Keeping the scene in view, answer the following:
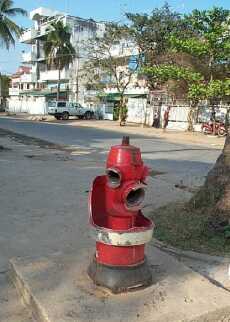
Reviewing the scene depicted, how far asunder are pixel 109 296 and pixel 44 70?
68626mm

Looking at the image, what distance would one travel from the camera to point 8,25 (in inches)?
1302

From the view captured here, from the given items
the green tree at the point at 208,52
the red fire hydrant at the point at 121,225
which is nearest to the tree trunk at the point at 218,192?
the red fire hydrant at the point at 121,225

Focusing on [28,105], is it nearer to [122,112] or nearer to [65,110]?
[65,110]

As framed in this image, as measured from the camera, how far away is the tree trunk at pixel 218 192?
5.25m

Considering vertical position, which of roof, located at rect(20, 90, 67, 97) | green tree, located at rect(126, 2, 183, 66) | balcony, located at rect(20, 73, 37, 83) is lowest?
roof, located at rect(20, 90, 67, 97)

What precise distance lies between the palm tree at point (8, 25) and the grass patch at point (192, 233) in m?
24.2

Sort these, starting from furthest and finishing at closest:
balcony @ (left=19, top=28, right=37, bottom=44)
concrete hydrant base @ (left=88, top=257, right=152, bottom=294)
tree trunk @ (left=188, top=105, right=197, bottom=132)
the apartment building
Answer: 1. balcony @ (left=19, top=28, right=37, bottom=44)
2. the apartment building
3. tree trunk @ (left=188, top=105, right=197, bottom=132)
4. concrete hydrant base @ (left=88, top=257, right=152, bottom=294)

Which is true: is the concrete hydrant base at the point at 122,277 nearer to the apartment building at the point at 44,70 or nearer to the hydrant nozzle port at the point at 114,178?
the hydrant nozzle port at the point at 114,178

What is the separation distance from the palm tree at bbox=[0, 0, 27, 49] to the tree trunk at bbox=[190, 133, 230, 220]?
24.1 meters

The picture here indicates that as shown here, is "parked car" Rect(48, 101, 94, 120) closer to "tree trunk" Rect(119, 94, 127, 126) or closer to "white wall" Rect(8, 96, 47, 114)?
"tree trunk" Rect(119, 94, 127, 126)

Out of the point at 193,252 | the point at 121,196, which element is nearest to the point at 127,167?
the point at 121,196

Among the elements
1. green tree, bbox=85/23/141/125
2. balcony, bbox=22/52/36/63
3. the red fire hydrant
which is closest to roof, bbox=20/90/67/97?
balcony, bbox=22/52/36/63

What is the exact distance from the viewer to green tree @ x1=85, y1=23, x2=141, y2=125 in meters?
38.2

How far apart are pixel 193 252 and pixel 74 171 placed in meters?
5.83
